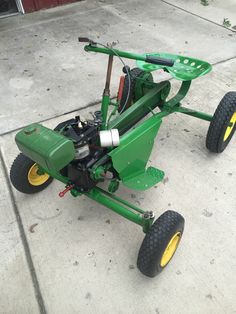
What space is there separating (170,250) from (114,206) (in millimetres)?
423

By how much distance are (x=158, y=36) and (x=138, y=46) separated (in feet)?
1.48

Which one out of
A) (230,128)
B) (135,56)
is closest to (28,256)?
(135,56)

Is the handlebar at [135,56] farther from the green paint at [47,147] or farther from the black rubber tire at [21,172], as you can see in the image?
the black rubber tire at [21,172]

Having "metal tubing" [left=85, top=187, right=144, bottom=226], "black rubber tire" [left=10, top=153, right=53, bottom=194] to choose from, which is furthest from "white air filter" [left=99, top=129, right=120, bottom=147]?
"black rubber tire" [left=10, top=153, right=53, bottom=194]

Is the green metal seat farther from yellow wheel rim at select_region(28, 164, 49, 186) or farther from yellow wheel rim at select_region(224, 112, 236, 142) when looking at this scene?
yellow wheel rim at select_region(28, 164, 49, 186)

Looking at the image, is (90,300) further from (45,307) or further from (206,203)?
(206,203)

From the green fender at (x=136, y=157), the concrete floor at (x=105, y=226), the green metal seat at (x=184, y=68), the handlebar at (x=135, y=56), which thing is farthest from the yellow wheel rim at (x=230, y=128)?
the handlebar at (x=135, y=56)

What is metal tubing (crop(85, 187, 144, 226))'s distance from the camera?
179cm

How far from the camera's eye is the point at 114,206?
186 centimetres

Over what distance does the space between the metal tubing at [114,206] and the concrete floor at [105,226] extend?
0.27 m

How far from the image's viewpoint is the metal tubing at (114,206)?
5.86ft

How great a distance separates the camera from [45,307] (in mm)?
1724

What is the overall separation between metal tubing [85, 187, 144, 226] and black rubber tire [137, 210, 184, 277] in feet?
0.37

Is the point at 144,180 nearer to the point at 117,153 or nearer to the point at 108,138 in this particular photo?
the point at 117,153
